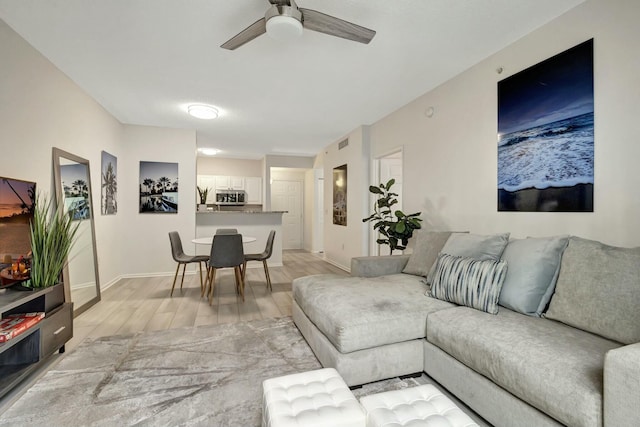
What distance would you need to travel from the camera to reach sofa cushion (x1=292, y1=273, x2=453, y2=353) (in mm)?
1782

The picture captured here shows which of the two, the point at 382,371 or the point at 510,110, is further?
the point at 510,110

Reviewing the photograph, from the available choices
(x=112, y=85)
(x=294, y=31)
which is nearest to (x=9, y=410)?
(x=294, y=31)

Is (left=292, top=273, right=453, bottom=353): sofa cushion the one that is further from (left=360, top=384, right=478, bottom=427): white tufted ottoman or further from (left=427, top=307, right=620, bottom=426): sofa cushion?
(left=360, top=384, right=478, bottom=427): white tufted ottoman

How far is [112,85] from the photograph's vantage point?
3324mm

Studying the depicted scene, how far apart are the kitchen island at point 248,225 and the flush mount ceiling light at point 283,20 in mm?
4163

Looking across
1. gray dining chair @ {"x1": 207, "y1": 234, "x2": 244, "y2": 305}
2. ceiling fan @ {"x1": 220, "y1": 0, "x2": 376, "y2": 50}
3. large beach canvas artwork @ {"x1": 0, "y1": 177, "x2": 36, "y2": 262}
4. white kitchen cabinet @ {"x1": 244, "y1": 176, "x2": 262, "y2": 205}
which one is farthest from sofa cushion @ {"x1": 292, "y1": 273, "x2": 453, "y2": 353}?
white kitchen cabinet @ {"x1": 244, "y1": 176, "x2": 262, "y2": 205}

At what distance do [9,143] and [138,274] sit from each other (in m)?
3.11

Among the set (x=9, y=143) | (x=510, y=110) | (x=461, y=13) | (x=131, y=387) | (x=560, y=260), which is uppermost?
(x=461, y=13)

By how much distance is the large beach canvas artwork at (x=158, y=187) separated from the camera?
485 centimetres

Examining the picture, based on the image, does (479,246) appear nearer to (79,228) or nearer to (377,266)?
(377,266)

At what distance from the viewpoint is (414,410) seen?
3.69ft

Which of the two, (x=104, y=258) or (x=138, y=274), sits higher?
(x=104, y=258)

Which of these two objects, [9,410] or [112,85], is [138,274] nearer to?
[112,85]

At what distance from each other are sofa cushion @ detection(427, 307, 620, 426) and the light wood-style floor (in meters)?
1.94
